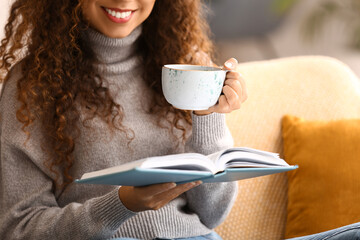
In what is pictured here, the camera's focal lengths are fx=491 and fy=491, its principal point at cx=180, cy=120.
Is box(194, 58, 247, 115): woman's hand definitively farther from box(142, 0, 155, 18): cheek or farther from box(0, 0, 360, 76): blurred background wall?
box(0, 0, 360, 76): blurred background wall

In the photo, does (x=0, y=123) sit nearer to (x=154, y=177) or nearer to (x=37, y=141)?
(x=37, y=141)

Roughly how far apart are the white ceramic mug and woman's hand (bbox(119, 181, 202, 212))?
181 mm

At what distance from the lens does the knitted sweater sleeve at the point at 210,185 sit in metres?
1.25

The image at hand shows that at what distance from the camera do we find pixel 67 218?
1192 millimetres

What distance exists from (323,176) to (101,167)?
65 centimetres

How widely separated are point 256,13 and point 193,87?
2.32m

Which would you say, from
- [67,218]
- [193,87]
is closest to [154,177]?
[193,87]

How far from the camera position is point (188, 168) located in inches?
34.4

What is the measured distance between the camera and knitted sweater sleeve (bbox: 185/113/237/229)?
4.09 feet

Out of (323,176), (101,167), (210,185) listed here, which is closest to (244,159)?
(210,185)

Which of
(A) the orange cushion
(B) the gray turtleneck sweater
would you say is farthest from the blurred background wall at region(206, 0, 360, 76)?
(B) the gray turtleneck sweater

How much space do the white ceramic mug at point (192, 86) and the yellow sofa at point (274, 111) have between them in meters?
0.57

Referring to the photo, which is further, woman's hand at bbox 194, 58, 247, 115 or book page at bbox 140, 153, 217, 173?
woman's hand at bbox 194, 58, 247, 115

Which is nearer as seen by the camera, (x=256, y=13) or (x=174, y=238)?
(x=174, y=238)
